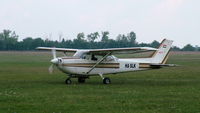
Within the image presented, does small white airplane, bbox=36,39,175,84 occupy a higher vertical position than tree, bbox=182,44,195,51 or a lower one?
lower

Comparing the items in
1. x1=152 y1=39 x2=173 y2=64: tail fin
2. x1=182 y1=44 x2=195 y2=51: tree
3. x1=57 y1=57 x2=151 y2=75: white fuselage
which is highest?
x1=182 y1=44 x2=195 y2=51: tree

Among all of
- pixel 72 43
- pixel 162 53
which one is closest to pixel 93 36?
pixel 72 43

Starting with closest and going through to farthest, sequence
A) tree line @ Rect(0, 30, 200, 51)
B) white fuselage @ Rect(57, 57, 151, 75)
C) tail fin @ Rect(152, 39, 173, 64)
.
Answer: white fuselage @ Rect(57, 57, 151, 75)
tail fin @ Rect(152, 39, 173, 64)
tree line @ Rect(0, 30, 200, 51)

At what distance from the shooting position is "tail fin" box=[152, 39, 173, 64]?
24.7 m

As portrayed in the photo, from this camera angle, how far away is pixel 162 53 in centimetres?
2488

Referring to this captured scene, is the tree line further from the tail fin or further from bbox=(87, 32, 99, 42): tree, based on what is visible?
the tail fin

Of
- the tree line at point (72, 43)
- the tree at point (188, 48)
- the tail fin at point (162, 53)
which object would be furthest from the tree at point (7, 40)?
the tail fin at point (162, 53)

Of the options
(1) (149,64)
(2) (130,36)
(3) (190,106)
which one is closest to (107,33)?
(2) (130,36)

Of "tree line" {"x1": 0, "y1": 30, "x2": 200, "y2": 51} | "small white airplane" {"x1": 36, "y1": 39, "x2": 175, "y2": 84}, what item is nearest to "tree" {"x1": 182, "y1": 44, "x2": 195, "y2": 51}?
"tree line" {"x1": 0, "y1": 30, "x2": 200, "y2": 51}

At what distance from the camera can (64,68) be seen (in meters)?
22.6

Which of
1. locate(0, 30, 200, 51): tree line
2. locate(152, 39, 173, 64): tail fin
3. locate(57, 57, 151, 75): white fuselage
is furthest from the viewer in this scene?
locate(0, 30, 200, 51): tree line

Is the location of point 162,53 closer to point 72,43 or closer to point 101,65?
point 101,65

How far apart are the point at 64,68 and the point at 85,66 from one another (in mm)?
1208

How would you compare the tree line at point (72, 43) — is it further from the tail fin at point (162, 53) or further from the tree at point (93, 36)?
the tail fin at point (162, 53)
